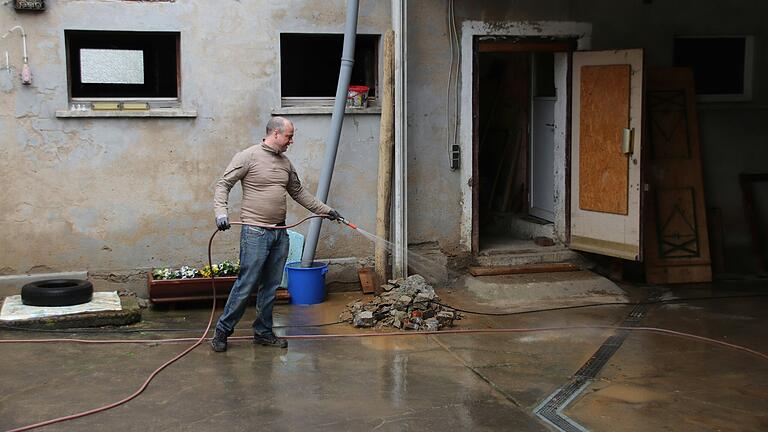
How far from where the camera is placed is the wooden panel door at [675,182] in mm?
10008

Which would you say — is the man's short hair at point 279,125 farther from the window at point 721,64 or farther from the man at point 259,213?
the window at point 721,64

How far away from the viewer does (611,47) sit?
9.91 meters

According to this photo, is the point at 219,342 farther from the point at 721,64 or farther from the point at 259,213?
the point at 721,64

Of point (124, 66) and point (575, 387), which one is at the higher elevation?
point (124, 66)

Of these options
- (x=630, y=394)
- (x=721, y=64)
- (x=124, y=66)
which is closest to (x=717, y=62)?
(x=721, y=64)

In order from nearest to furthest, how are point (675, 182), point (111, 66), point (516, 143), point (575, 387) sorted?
point (575, 387) → point (111, 66) → point (675, 182) → point (516, 143)

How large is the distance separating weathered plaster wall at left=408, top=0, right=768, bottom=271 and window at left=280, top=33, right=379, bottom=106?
674mm

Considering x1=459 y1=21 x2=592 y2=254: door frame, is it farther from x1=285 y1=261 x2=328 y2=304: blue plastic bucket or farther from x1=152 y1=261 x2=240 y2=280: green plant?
x1=152 y1=261 x2=240 y2=280: green plant

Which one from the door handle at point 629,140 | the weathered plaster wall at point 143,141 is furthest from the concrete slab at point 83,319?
the door handle at point 629,140

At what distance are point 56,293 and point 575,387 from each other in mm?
4592

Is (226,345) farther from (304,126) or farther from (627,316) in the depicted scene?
(627,316)

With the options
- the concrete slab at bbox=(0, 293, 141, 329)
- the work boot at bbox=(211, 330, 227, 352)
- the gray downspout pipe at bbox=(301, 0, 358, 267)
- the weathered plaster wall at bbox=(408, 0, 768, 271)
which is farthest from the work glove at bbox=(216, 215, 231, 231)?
the weathered plaster wall at bbox=(408, 0, 768, 271)

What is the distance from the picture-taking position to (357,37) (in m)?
9.30

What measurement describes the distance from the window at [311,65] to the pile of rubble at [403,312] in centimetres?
227
